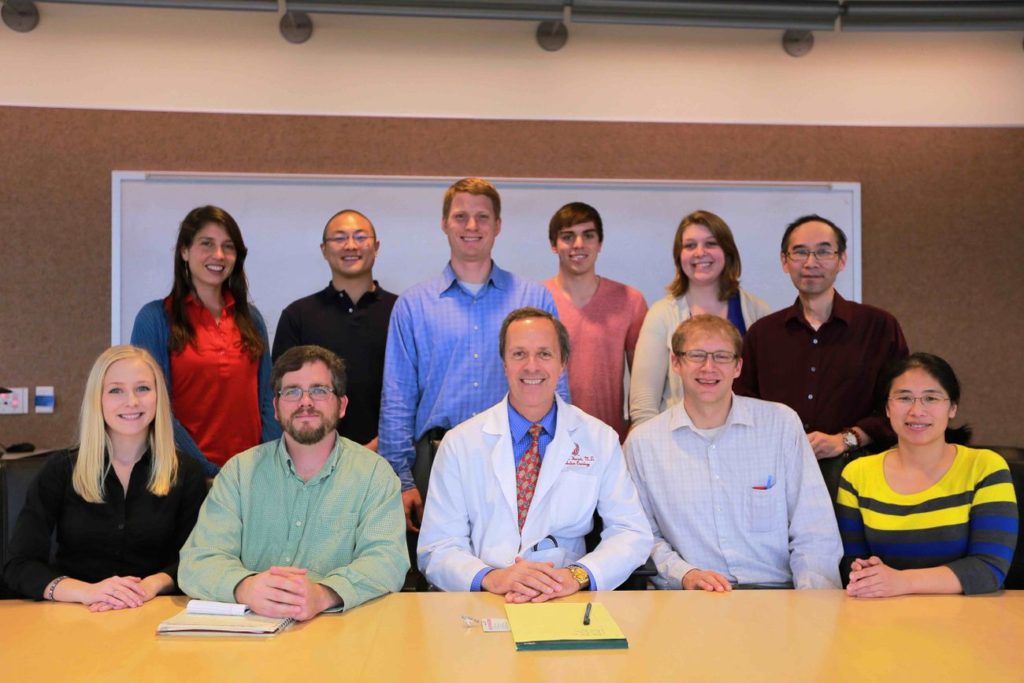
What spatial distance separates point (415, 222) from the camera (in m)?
4.57

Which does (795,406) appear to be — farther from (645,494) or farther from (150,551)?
(150,551)

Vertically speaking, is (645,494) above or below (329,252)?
below

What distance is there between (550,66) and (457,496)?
2.70 metres

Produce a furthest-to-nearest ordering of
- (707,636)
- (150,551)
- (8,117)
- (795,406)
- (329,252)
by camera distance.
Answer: (8,117)
(329,252)
(795,406)
(150,551)
(707,636)

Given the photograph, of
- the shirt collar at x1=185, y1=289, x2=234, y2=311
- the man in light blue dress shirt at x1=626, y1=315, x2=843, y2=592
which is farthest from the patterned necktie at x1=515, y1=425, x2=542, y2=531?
the shirt collar at x1=185, y1=289, x2=234, y2=311

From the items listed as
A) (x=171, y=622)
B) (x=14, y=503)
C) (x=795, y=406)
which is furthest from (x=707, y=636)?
(x=14, y=503)

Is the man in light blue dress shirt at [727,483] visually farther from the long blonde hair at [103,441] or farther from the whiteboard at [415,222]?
the whiteboard at [415,222]

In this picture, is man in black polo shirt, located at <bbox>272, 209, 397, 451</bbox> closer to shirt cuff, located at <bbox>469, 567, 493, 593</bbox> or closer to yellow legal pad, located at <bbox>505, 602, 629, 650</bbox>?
shirt cuff, located at <bbox>469, 567, 493, 593</bbox>

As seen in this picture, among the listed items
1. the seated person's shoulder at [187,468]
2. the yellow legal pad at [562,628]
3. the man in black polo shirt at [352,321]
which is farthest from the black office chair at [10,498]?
the yellow legal pad at [562,628]

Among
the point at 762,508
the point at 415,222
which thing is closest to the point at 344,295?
the point at 415,222

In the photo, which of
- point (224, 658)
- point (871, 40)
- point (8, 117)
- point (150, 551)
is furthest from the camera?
point (871, 40)

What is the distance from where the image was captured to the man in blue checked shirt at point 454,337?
10.8 feet

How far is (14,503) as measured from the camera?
110 inches

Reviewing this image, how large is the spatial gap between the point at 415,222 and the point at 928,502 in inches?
112
